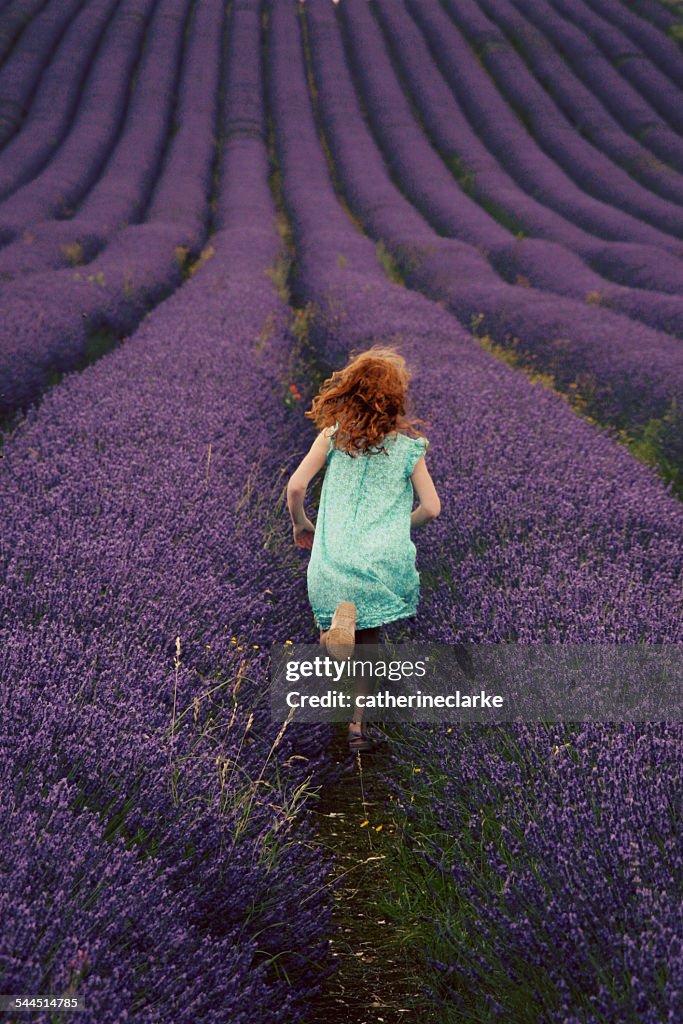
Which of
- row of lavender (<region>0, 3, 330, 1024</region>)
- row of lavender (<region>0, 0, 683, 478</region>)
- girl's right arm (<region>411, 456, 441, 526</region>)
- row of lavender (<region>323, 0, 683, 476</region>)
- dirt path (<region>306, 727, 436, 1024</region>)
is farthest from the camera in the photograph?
row of lavender (<region>0, 0, 683, 478</region>)

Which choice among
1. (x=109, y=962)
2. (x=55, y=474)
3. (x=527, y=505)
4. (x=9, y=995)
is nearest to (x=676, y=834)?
(x=109, y=962)

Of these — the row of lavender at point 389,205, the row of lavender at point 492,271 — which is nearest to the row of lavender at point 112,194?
the row of lavender at point 389,205

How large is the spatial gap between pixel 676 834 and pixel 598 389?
5673 millimetres

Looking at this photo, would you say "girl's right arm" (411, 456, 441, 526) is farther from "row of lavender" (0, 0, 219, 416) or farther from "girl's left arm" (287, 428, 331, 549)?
"row of lavender" (0, 0, 219, 416)

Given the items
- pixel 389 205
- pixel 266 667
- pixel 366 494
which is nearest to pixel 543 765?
pixel 266 667

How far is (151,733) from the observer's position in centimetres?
194

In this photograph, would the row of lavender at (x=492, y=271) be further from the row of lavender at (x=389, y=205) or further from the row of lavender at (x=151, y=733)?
the row of lavender at (x=151, y=733)

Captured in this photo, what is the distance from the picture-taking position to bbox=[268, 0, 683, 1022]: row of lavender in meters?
1.43

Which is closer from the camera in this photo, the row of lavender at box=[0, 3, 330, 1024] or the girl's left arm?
the row of lavender at box=[0, 3, 330, 1024]

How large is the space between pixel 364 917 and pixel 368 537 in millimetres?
1056

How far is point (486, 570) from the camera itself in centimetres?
274

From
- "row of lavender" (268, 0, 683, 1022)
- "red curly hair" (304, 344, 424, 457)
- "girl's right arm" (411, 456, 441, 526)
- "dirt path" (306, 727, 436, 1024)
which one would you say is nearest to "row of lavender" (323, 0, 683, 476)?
"row of lavender" (268, 0, 683, 1022)

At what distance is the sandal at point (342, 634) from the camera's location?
8.03ft

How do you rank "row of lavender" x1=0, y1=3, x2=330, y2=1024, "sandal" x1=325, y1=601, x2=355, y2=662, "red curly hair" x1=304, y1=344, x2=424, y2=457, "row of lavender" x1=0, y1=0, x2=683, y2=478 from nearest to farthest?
"row of lavender" x1=0, y1=3, x2=330, y2=1024
"sandal" x1=325, y1=601, x2=355, y2=662
"red curly hair" x1=304, y1=344, x2=424, y2=457
"row of lavender" x1=0, y1=0, x2=683, y2=478
